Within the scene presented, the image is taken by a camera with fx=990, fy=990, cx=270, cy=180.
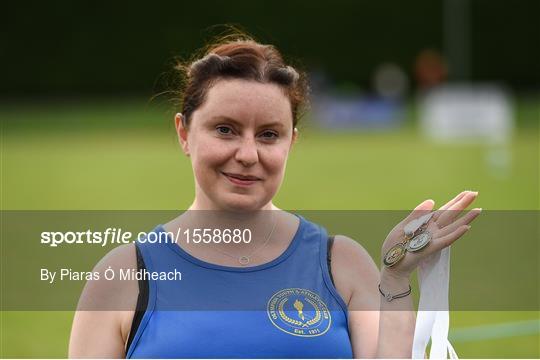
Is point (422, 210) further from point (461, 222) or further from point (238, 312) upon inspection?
point (238, 312)

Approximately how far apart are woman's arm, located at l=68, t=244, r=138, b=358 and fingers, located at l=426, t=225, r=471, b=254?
0.83 m

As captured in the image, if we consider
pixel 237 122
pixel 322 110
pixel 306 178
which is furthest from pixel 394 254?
pixel 322 110

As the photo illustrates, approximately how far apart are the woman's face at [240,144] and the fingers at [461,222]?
1.67 ft

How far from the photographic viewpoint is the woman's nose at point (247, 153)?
279cm

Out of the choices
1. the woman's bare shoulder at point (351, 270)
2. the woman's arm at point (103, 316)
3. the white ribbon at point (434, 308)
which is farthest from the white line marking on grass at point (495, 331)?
the woman's arm at point (103, 316)

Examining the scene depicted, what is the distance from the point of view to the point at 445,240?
2.64 meters

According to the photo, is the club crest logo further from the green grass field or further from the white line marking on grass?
the white line marking on grass

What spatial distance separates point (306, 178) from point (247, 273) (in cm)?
1421

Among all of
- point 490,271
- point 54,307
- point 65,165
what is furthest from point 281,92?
point 65,165

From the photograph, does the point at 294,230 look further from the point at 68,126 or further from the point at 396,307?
the point at 68,126

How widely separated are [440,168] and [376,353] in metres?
15.7

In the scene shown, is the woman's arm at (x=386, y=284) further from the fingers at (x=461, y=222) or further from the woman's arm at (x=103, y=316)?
the woman's arm at (x=103, y=316)

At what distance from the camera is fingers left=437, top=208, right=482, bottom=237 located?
2589 mm

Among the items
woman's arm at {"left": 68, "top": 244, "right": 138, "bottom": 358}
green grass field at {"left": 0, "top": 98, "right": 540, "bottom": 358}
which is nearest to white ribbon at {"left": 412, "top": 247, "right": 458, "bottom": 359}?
woman's arm at {"left": 68, "top": 244, "right": 138, "bottom": 358}
